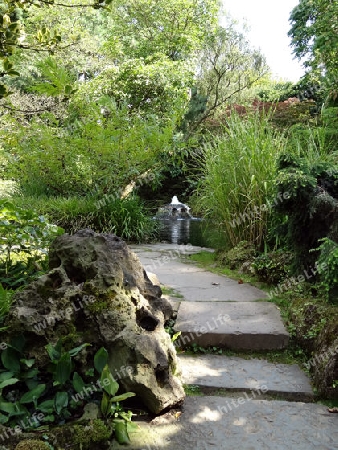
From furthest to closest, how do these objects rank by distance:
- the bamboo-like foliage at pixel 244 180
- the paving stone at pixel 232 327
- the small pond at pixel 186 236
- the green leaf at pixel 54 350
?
the small pond at pixel 186 236 → the bamboo-like foliage at pixel 244 180 → the paving stone at pixel 232 327 → the green leaf at pixel 54 350

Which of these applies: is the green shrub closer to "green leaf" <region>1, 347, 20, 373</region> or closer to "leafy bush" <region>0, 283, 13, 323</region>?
"leafy bush" <region>0, 283, 13, 323</region>

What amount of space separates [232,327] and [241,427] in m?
0.83

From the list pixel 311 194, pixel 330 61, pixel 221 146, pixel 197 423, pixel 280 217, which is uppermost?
pixel 330 61

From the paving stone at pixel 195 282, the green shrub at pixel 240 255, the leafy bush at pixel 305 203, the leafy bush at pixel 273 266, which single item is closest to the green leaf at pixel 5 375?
the paving stone at pixel 195 282

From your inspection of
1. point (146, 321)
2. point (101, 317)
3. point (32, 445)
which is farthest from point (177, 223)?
point (32, 445)

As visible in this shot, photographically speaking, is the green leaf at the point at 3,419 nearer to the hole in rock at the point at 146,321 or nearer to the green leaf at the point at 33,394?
the green leaf at the point at 33,394

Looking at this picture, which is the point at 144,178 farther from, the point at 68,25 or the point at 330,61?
the point at 68,25

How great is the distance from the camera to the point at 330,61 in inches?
256

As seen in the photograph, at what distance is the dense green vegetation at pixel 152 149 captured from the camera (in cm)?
262

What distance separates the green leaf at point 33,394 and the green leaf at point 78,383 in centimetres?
13

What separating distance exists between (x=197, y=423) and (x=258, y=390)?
0.42 m

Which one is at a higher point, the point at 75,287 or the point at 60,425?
the point at 75,287

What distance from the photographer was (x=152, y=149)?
623 centimetres

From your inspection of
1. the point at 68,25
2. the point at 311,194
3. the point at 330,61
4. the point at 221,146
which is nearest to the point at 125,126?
the point at 221,146
